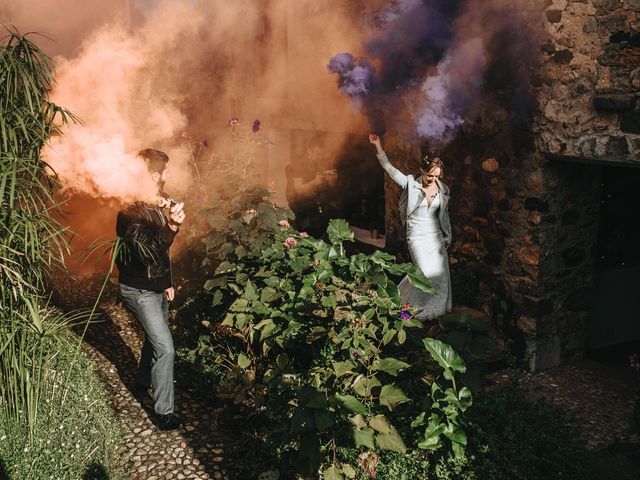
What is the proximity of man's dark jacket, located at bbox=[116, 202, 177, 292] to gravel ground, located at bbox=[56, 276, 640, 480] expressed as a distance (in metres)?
1.04

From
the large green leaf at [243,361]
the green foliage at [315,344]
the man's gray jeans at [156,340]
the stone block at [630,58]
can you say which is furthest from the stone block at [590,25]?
the man's gray jeans at [156,340]

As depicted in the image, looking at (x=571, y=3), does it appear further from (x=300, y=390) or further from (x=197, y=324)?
(x=197, y=324)

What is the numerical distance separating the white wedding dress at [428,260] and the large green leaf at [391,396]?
184 centimetres

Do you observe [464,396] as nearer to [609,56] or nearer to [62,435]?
[62,435]

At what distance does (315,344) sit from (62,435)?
1.85 meters

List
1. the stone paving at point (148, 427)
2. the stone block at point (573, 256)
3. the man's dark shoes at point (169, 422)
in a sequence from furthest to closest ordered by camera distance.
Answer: the stone block at point (573, 256)
the man's dark shoes at point (169, 422)
the stone paving at point (148, 427)

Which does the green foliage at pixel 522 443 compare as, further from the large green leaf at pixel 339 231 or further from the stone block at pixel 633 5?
the stone block at pixel 633 5

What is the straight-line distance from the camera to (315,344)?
4.00 meters

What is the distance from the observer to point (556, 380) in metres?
5.12

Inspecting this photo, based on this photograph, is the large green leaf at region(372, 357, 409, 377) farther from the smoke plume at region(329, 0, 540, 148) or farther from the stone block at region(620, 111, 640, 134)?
the smoke plume at region(329, 0, 540, 148)

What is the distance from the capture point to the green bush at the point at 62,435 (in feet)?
11.8

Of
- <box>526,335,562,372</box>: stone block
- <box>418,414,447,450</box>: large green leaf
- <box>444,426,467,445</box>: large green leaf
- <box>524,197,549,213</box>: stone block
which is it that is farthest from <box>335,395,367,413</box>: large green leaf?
<box>524,197,549,213</box>: stone block

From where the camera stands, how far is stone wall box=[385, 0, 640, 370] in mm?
4332

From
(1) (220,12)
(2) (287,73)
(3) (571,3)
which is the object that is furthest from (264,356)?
(1) (220,12)
